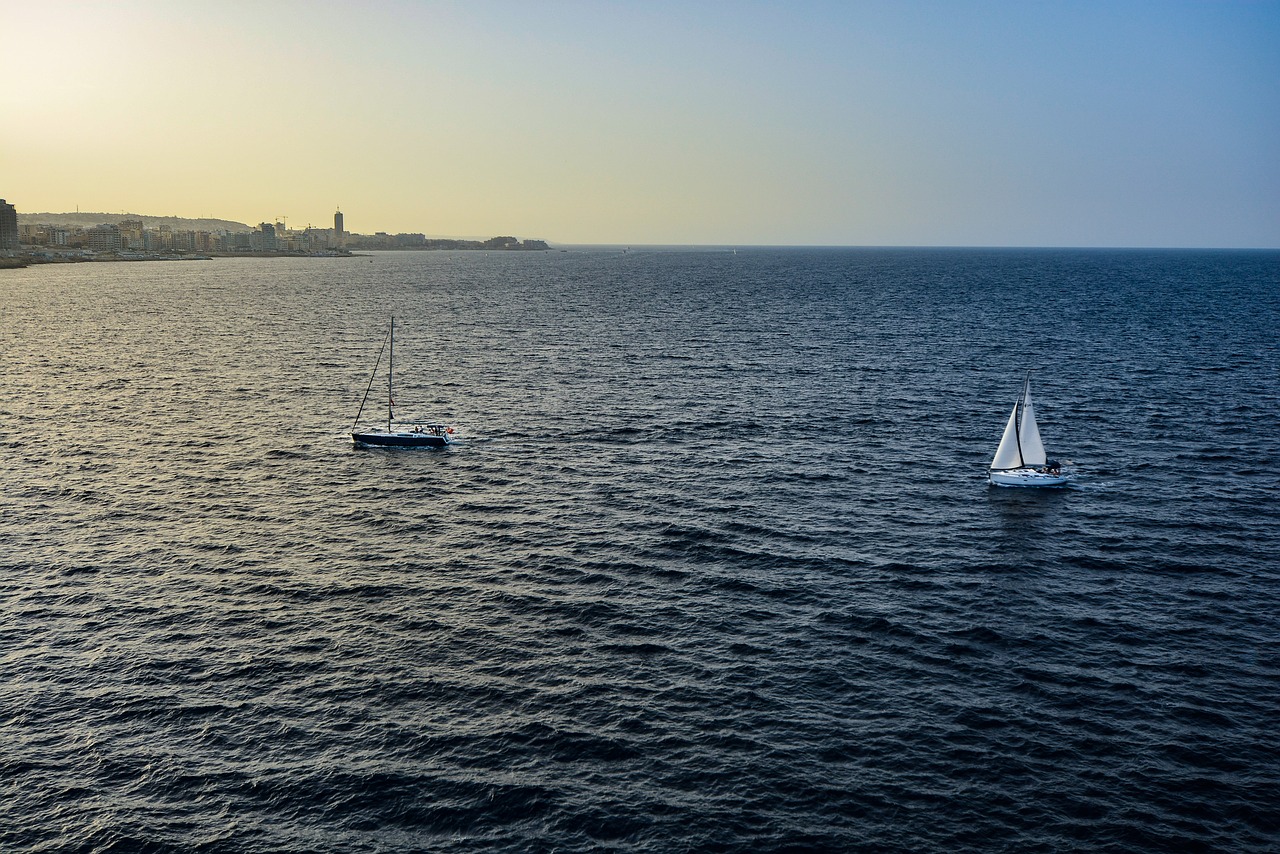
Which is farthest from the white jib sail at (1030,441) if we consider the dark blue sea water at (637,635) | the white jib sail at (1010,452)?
the dark blue sea water at (637,635)

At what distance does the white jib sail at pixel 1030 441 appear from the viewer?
84.2 m

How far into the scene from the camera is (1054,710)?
4762cm

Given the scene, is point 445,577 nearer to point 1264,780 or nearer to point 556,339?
point 1264,780

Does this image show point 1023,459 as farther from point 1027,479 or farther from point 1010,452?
point 1027,479

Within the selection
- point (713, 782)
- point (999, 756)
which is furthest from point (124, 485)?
point (999, 756)

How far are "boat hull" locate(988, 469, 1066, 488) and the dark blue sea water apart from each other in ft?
6.32

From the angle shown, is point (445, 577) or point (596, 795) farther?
point (445, 577)

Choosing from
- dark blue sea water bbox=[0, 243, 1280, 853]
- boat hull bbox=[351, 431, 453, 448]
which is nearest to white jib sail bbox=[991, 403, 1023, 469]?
dark blue sea water bbox=[0, 243, 1280, 853]

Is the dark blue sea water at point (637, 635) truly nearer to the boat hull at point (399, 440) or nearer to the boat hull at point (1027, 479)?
the boat hull at point (399, 440)

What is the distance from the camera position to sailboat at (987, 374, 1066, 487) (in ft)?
271

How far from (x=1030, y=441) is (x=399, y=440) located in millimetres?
60705

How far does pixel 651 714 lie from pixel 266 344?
469ft

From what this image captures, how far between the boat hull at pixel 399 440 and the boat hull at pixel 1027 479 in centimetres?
5367

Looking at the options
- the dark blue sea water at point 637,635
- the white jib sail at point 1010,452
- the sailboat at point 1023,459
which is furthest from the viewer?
the white jib sail at point 1010,452
